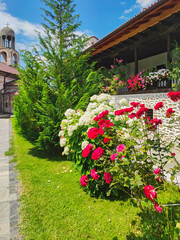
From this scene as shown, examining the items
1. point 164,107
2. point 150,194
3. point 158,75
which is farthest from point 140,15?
point 150,194

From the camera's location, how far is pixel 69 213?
7.80ft

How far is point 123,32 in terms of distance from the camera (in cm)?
700

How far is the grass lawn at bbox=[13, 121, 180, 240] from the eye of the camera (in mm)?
2008

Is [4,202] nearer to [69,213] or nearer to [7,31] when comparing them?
[69,213]

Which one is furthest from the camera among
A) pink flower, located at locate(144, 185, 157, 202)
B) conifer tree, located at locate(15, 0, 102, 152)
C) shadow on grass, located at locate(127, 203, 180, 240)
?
conifer tree, located at locate(15, 0, 102, 152)

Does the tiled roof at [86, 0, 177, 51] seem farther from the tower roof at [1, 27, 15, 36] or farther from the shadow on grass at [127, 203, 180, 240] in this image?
the tower roof at [1, 27, 15, 36]

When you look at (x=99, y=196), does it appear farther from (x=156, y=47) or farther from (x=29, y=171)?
(x=156, y=47)

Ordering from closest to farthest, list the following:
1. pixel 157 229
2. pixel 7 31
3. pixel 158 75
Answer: pixel 157 229, pixel 158 75, pixel 7 31

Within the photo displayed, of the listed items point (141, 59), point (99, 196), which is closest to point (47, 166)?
point (99, 196)

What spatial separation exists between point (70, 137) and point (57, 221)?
4.56 ft

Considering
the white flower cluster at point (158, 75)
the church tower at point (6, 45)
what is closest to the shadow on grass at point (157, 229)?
the white flower cluster at point (158, 75)

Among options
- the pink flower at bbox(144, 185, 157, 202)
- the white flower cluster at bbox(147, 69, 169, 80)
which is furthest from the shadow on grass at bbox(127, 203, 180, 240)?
the white flower cluster at bbox(147, 69, 169, 80)

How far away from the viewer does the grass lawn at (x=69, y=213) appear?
6.59 ft

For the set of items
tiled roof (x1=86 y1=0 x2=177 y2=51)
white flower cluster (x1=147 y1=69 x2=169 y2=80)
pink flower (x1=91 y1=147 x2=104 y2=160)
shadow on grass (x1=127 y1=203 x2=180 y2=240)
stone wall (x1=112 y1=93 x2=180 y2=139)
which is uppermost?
tiled roof (x1=86 y1=0 x2=177 y2=51)
